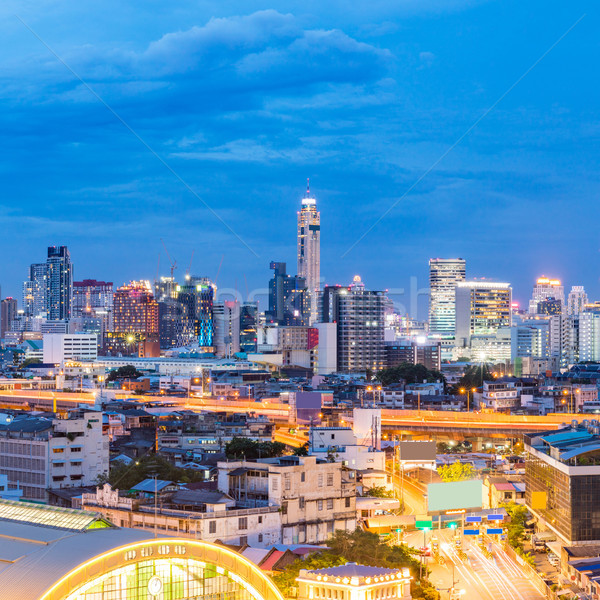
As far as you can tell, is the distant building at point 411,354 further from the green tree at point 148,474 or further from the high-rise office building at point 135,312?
the green tree at point 148,474

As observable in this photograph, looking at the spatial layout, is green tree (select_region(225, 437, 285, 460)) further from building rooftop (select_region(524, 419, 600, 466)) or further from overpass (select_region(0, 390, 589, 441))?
overpass (select_region(0, 390, 589, 441))

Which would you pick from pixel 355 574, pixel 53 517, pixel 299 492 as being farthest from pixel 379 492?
pixel 53 517

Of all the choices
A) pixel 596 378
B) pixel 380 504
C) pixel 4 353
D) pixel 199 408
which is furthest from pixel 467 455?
pixel 4 353

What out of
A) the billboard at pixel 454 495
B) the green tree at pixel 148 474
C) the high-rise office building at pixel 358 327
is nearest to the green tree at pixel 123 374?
the high-rise office building at pixel 358 327

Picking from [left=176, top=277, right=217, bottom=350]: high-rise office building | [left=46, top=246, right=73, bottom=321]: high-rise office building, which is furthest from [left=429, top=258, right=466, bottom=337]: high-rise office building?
[left=46, top=246, right=73, bottom=321]: high-rise office building

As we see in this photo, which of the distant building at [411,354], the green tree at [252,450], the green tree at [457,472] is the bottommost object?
the green tree at [457,472]

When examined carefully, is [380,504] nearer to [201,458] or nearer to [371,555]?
[371,555]

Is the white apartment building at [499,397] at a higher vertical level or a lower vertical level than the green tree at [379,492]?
higher
